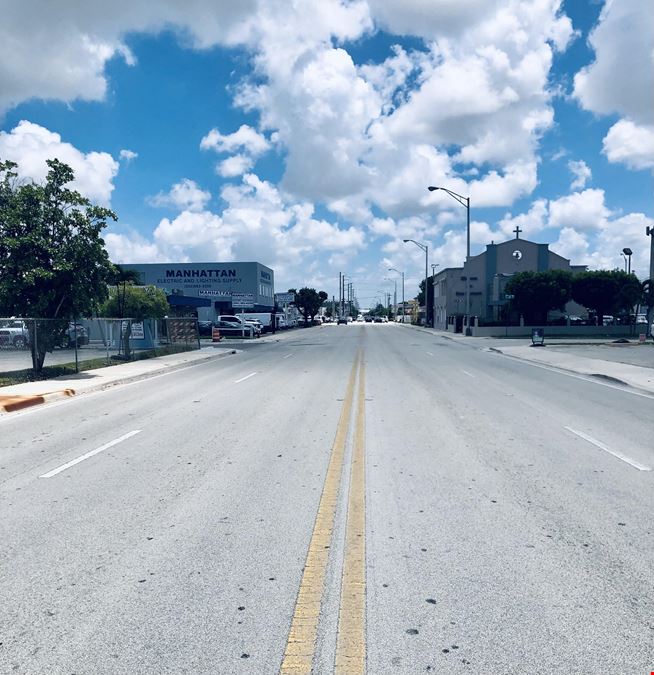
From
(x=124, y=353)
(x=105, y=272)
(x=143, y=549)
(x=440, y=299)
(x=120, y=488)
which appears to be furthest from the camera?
(x=440, y=299)

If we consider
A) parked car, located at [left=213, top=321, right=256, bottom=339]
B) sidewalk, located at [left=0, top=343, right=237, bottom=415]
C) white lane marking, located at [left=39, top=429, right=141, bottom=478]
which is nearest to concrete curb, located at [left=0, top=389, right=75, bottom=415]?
sidewalk, located at [left=0, top=343, right=237, bottom=415]

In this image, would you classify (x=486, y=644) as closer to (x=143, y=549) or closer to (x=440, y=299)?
(x=143, y=549)

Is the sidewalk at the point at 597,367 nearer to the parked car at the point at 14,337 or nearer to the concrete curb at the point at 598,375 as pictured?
the concrete curb at the point at 598,375

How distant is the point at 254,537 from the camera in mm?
5332

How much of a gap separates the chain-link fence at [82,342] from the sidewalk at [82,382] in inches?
31.1

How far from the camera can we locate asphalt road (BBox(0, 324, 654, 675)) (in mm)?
3590

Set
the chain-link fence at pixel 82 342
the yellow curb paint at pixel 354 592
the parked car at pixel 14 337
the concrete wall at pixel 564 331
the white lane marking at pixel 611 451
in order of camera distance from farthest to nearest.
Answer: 1. the concrete wall at pixel 564 331
2. the chain-link fence at pixel 82 342
3. the parked car at pixel 14 337
4. the white lane marking at pixel 611 451
5. the yellow curb paint at pixel 354 592

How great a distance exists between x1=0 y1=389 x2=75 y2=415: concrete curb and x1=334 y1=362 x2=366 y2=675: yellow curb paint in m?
9.12

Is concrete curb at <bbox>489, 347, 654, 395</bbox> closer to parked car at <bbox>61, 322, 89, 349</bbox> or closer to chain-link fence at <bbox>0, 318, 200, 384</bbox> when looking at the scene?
chain-link fence at <bbox>0, 318, 200, 384</bbox>

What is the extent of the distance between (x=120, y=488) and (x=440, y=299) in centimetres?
7858

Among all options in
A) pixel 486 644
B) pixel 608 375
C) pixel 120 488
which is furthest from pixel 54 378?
pixel 486 644

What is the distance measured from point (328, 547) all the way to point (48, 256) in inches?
693

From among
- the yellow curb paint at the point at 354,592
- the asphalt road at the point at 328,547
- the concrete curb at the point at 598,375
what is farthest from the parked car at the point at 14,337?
the concrete curb at the point at 598,375

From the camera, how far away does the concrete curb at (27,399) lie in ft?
43.8
